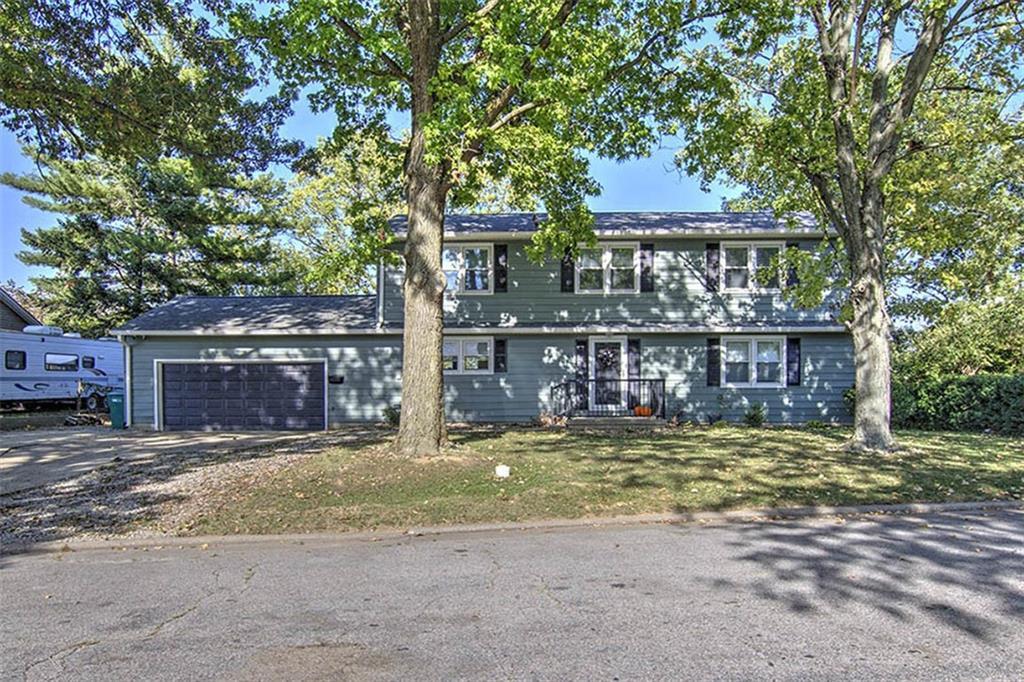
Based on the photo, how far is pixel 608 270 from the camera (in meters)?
17.6

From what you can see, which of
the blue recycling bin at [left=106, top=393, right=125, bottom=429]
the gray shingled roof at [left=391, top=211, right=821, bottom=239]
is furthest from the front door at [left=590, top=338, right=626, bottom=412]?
the blue recycling bin at [left=106, top=393, right=125, bottom=429]

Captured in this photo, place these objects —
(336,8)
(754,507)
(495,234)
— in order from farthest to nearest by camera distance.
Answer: (495,234), (336,8), (754,507)

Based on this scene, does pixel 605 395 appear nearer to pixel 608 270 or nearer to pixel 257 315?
pixel 608 270

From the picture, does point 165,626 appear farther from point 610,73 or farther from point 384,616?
point 610,73

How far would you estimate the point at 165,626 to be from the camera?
4.06 metres

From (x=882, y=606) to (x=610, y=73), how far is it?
9380 mm

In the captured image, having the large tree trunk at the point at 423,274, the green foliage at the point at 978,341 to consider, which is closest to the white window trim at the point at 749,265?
the green foliage at the point at 978,341

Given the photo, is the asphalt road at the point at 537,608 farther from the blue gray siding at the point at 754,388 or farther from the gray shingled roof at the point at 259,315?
the gray shingled roof at the point at 259,315

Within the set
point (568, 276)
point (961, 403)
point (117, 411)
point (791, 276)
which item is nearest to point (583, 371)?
point (568, 276)

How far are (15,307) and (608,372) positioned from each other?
25409 millimetres

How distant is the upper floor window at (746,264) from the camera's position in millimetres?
17391

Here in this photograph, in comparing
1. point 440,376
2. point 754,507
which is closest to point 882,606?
point 754,507

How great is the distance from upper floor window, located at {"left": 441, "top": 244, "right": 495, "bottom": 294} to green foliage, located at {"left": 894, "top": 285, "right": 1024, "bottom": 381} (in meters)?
12.5

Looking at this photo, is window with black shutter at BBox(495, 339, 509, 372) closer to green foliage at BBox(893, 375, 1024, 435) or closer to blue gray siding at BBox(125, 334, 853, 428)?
blue gray siding at BBox(125, 334, 853, 428)
